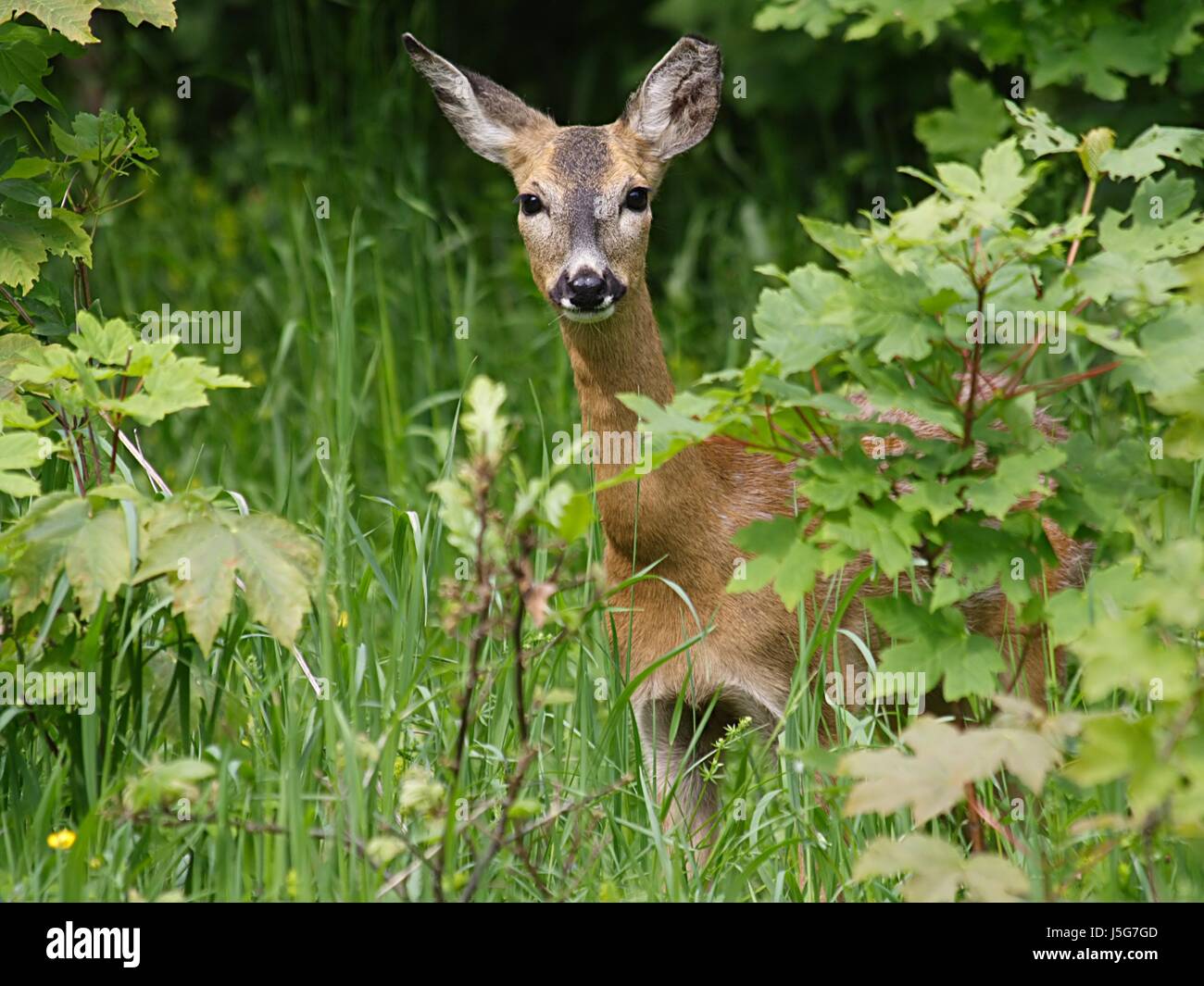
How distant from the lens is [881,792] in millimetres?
2744

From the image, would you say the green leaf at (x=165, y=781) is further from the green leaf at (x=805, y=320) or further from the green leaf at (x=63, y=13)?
the green leaf at (x=63, y=13)

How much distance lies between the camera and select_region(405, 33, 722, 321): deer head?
4410mm

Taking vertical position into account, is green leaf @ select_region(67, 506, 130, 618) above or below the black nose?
below

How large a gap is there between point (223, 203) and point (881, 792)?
258 inches

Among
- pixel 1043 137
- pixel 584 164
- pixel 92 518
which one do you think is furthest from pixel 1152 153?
pixel 92 518

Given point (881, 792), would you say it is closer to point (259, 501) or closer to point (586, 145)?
point (586, 145)

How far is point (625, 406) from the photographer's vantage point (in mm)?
4484

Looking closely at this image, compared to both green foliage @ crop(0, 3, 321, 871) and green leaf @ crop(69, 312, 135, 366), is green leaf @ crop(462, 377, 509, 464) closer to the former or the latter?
green foliage @ crop(0, 3, 321, 871)

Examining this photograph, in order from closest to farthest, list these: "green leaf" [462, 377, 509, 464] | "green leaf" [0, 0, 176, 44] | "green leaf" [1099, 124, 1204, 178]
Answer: "green leaf" [462, 377, 509, 464]
"green leaf" [1099, 124, 1204, 178]
"green leaf" [0, 0, 176, 44]
